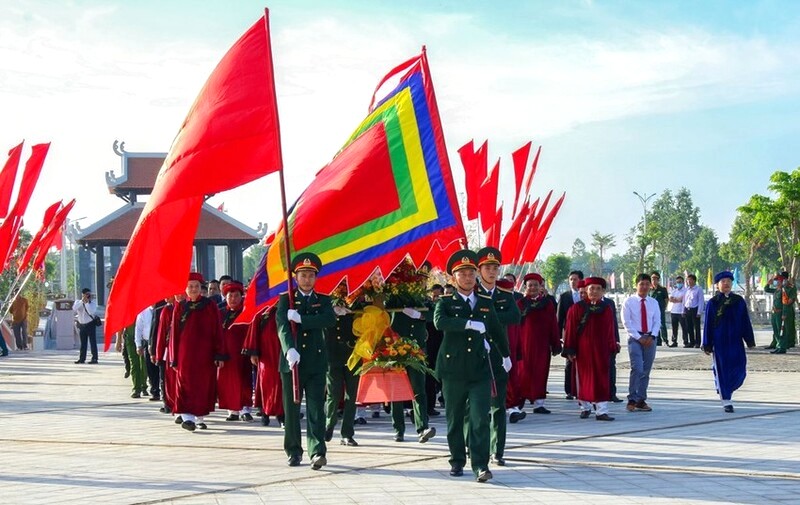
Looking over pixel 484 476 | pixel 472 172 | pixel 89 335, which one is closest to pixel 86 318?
pixel 89 335

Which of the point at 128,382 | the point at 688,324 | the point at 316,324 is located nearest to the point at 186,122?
the point at 316,324

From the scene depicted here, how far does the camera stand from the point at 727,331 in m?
13.7

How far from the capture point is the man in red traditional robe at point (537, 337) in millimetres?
13895

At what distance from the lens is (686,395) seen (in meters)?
15.7

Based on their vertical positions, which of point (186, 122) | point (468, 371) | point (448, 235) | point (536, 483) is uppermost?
point (186, 122)

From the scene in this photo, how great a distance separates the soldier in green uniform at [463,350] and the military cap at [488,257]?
24 cm

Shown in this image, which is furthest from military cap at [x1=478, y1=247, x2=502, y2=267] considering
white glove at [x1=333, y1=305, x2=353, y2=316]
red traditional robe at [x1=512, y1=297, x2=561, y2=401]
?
red traditional robe at [x1=512, y1=297, x2=561, y2=401]

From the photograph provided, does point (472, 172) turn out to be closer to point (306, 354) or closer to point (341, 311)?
point (341, 311)

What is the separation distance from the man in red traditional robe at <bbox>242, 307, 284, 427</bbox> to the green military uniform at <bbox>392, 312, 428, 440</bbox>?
1505mm

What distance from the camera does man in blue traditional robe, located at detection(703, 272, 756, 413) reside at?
13570 millimetres

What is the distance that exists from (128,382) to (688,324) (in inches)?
547

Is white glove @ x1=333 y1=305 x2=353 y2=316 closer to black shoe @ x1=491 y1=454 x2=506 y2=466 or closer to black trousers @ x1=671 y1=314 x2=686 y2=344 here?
black shoe @ x1=491 y1=454 x2=506 y2=466

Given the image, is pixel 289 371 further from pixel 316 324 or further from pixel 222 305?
pixel 222 305

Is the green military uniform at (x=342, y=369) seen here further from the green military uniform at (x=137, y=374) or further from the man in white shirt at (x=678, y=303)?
the man in white shirt at (x=678, y=303)
